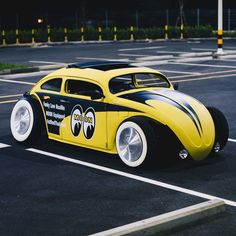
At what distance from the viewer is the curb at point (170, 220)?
6.50m

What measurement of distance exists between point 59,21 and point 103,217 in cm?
4465

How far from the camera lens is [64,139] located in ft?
35.3

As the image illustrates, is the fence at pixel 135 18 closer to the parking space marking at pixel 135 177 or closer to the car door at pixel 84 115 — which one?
the car door at pixel 84 115

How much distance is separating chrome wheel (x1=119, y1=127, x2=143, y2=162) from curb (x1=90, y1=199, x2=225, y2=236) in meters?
2.13

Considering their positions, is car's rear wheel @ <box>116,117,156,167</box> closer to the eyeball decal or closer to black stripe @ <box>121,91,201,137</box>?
black stripe @ <box>121,91,201,137</box>

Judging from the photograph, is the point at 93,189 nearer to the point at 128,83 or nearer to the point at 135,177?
the point at 135,177

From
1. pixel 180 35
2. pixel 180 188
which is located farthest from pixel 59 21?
pixel 180 188

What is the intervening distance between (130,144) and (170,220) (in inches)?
111

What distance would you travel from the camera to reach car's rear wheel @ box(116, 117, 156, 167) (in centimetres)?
926

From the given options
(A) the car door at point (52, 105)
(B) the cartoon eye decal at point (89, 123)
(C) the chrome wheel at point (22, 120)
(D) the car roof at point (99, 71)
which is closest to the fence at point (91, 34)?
(C) the chrome wheel at point (22, 120)

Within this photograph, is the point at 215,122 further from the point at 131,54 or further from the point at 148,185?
the point at 131,54

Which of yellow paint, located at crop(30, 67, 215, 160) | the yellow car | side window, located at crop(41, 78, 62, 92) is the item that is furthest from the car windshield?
side window, located at crop(41, 78, 62, 92)

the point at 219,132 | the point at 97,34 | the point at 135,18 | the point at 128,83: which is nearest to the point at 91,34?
the point at 97,34

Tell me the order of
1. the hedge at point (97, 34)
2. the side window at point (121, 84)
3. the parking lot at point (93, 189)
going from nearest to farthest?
the parking lot at point (93, 189)
the side window at point (121, 84)
the hedge at point (97, 34)
